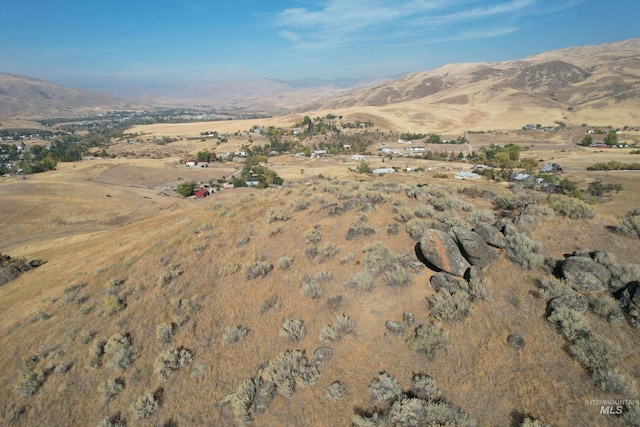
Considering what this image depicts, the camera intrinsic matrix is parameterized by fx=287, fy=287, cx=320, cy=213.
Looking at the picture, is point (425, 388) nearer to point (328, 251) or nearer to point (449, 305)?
point (449, 305)

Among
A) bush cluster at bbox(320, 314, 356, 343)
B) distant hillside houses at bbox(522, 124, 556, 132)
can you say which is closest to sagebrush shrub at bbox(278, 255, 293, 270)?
bush cluster at bbox(320, 314, 356, 343)

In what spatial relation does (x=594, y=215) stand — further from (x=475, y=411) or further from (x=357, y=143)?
(x=357, y=143)

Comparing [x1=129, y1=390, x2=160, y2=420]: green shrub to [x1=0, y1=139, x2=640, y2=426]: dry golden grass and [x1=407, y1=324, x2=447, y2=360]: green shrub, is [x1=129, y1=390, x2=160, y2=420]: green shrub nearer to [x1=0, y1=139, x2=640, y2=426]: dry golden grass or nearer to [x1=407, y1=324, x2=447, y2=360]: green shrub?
[x1=0, y1=139, x2=640, y2=426]: dry golden grass

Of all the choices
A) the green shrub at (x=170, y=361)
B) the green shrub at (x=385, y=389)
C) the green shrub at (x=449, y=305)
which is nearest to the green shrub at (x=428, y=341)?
the green shrub at (x=449, y=305)

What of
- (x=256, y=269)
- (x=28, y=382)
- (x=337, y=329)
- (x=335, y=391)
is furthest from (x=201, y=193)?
(x=335, y=391)

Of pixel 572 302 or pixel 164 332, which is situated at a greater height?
pixel 572 302

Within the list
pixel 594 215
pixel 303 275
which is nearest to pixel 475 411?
pixel 303 275
